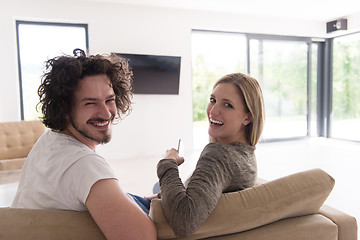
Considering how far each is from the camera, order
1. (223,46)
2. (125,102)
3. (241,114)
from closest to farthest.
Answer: (241,114)
(125,102)
(223,46)

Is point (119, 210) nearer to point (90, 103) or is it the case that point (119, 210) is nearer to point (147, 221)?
point (147, 221)

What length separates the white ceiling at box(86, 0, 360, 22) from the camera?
5086 mm

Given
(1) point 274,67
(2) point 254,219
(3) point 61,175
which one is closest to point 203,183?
(2) point 254,219

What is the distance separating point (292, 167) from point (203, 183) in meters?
3.80

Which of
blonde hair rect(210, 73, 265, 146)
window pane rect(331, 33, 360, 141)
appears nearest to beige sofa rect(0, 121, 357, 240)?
blonde hair rect(210, 73, 265, 146)

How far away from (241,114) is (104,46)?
424 cm

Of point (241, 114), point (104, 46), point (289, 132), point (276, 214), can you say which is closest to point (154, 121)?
point (104, 46)

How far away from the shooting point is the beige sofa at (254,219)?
85cm

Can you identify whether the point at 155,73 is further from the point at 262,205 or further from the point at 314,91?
the point at 262,205

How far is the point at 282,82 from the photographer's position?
675cm

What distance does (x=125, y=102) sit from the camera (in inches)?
61.5

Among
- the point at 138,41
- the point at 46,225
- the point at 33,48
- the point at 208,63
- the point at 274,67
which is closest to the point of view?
the point at 46,225

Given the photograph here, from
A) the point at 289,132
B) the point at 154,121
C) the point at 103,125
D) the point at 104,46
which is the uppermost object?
the point at 104,46

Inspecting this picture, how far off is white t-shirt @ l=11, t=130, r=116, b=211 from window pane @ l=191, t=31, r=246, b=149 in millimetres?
5646
